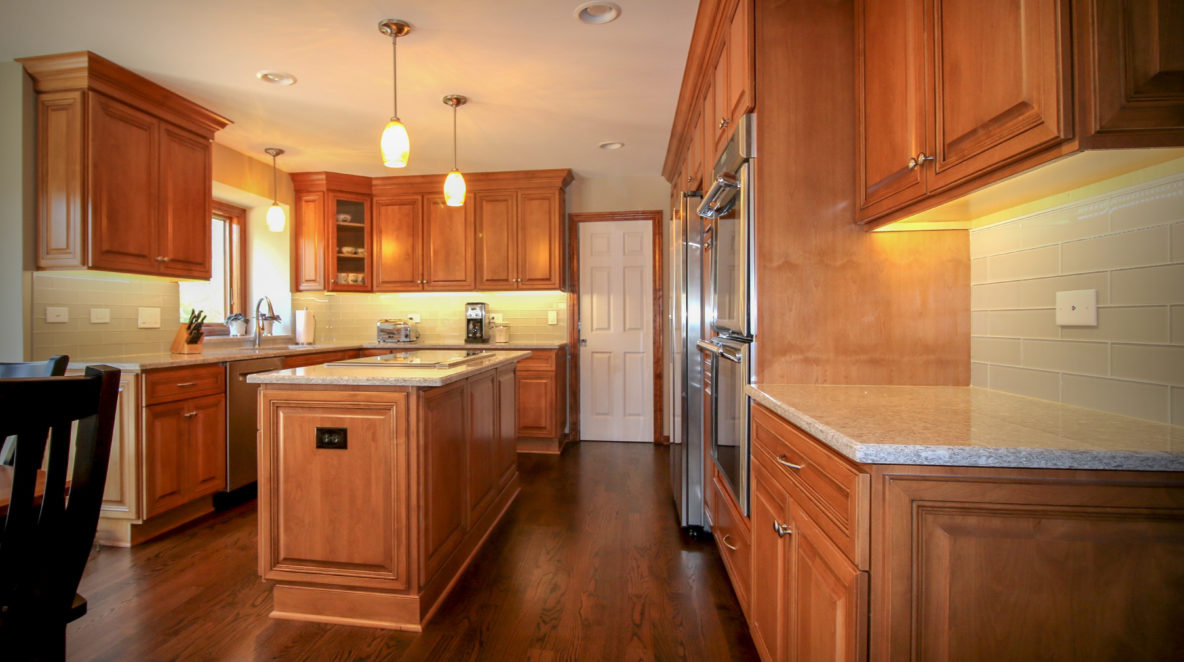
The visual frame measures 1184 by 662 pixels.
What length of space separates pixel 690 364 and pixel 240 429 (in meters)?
2.62

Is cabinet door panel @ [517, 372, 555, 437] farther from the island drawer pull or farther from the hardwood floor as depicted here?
the island drawer pull

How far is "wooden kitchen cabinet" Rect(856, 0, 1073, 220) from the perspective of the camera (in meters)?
0.88

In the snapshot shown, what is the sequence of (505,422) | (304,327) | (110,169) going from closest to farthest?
(110,169) → (505,422) → (304,327)

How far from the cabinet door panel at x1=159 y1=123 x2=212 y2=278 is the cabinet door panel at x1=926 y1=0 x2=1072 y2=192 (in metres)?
3.71

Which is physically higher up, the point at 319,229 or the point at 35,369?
the point at 319,229

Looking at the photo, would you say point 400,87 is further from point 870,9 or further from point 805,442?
point 805,442

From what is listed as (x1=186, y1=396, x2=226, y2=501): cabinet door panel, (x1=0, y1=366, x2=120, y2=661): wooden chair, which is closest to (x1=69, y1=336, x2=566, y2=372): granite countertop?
(x1=186, y1=396, x2=226, y2=501): cabinet door panel

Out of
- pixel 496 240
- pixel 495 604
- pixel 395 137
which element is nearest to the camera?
pixel 495 604

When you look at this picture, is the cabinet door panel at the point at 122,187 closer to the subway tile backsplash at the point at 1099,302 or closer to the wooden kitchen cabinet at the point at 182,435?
the wooden kitchen cabinet at the point at 182,435

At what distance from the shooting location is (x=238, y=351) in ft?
12.0

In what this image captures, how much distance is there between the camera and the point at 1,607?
30.7 inches

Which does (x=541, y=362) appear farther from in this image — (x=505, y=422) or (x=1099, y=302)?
(x=1099, y=302)

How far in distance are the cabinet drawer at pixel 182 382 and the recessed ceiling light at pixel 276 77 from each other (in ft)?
5.23

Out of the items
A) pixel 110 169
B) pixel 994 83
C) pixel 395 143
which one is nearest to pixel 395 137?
pixel 395 143
